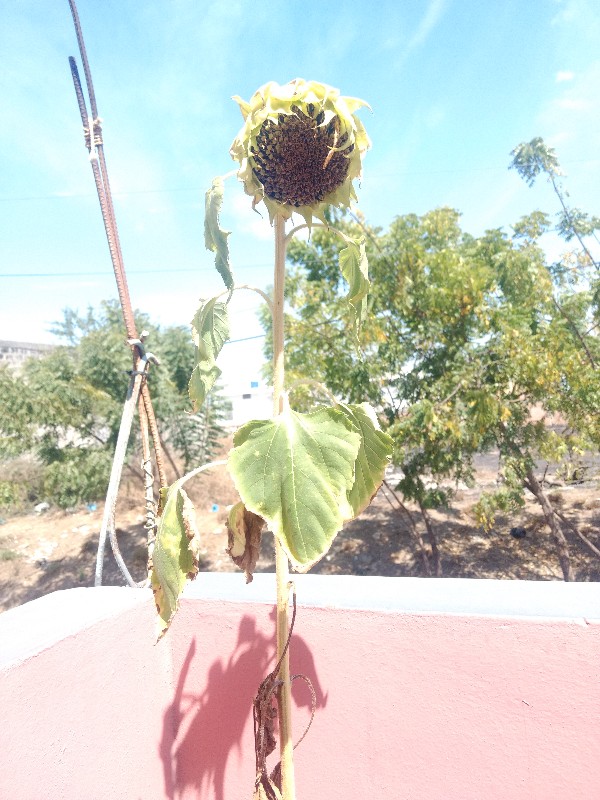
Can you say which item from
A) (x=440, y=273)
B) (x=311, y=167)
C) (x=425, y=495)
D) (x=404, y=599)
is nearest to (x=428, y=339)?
(x=440, y=273)

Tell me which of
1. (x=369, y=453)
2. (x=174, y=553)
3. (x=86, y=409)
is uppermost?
(x=86, y=409)

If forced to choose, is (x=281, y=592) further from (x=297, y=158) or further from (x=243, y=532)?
(x=297, y=158)

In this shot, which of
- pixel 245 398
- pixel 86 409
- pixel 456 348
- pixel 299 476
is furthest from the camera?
pixel 245 398

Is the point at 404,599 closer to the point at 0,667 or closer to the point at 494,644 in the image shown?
the point at 494,644

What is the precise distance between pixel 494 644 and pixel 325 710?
390mm

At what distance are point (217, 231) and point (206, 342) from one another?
0.50 feet

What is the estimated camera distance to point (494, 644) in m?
0.90

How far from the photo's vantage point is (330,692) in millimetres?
987

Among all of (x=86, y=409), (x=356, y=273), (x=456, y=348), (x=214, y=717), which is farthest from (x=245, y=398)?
(x=356, y=273)

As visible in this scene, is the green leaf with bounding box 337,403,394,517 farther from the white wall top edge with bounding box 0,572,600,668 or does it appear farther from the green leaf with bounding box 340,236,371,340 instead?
the white wall top edge with bounding box 0,572,600,668

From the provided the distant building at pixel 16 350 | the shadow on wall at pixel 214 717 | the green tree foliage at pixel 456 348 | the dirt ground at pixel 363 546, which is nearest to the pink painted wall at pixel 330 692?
the shadow on wall at pixel 214 717

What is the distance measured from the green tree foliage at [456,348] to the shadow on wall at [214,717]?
2758 mm

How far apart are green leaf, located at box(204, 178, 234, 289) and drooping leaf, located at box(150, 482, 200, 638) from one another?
0.32 metres

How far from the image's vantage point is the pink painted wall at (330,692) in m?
0.84
